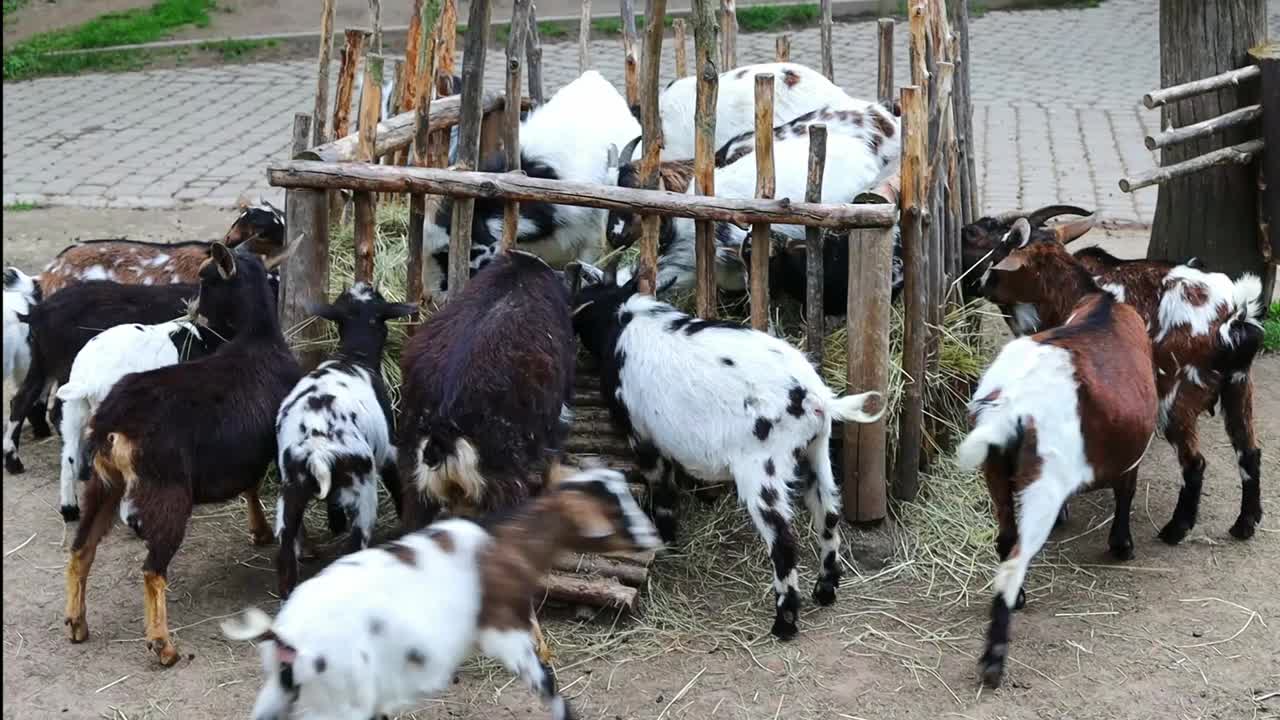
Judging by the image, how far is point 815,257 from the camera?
17.0 feet

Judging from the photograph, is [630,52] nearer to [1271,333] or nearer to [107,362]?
[107,362]

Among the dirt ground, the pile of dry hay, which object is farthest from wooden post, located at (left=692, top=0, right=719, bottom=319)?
the dirt ground

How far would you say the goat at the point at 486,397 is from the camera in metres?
4.49

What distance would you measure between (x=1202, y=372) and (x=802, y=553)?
176cm

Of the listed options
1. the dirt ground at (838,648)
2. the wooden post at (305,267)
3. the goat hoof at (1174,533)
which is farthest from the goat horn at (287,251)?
the goat hoof at (1174,533)

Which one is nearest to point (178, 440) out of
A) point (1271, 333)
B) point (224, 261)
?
point (224, 261)

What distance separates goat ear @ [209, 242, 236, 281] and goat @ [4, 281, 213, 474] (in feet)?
2.50

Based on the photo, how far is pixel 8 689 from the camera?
14.8 ft

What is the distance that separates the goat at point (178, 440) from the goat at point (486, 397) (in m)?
0.53

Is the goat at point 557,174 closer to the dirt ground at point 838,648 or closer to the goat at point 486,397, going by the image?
the goat at point 486,397

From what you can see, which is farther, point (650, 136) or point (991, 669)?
point (650, 136)

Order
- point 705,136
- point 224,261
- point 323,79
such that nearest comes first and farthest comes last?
point 224,261, point 705,136, point 323,79

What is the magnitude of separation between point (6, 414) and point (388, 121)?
7.84ft

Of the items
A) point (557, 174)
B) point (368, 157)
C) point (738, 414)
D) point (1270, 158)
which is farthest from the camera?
point (1270, 158)
